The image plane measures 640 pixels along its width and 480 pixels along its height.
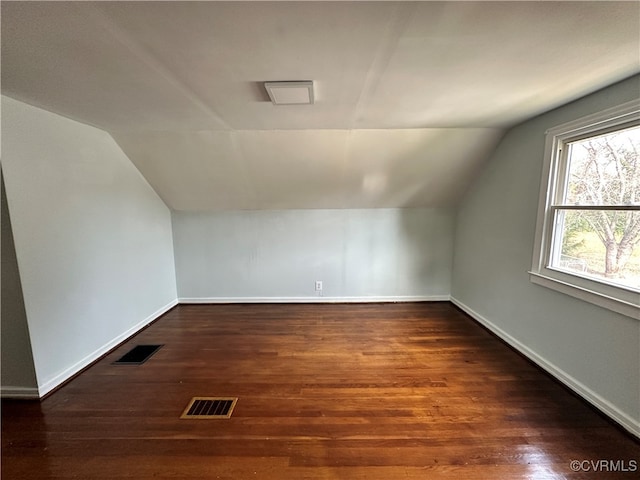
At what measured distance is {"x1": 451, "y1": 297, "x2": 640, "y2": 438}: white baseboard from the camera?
63.9 inches

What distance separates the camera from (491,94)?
1814 mm

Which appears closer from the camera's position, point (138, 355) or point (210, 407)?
point (210, 407)

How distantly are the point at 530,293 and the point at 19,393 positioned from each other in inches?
159

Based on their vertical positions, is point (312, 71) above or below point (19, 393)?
above

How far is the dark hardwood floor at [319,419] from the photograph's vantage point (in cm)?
146

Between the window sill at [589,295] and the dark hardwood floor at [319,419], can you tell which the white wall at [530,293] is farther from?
the dark hardwood floor at [319,419]

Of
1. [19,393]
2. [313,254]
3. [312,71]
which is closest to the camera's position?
[312,71]

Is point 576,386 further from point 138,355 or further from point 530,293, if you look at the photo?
point 138,355

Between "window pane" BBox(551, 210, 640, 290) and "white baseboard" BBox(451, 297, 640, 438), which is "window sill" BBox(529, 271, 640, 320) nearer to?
"window pane" BBox(551, 210, 640, 290)

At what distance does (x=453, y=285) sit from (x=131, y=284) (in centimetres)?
393

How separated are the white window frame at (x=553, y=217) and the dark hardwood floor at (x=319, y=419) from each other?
748mm

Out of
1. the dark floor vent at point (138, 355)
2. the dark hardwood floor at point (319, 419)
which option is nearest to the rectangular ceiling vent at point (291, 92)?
the dark hardwood floor at point (319, 419)

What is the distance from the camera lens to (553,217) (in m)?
2.17

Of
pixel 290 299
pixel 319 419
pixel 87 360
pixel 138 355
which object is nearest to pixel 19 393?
pixel 87 360
